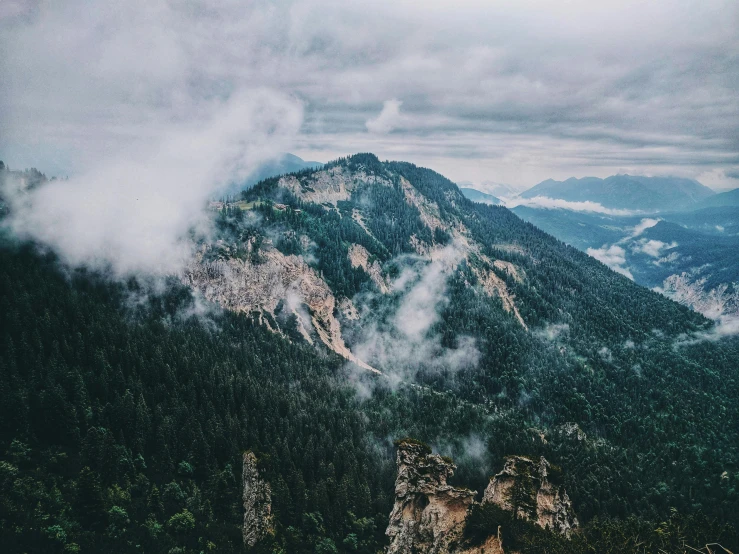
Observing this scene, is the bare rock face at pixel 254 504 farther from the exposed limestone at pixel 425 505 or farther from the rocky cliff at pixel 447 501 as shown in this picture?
the exposed limestone at pixel 425 505

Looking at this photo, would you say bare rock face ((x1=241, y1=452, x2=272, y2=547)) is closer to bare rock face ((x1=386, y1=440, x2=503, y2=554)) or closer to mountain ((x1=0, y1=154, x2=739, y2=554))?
mountain ((x1=0, y1=154, x2=739, y2=554))

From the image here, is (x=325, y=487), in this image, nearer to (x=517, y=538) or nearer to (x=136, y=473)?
(x=136, y=473)

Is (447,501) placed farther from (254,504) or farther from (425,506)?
(254,504)

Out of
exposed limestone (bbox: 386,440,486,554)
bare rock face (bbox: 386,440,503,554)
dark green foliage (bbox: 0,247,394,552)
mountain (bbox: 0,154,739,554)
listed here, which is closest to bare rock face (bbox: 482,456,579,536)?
mountain (bbox: 0,154,739,554)

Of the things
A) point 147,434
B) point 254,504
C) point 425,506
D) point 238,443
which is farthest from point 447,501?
point 147,434

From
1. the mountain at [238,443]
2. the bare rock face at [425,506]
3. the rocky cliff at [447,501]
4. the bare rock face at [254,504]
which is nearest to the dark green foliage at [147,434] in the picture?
the mountain at [238,443]

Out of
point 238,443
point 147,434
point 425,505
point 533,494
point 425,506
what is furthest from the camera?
point 238,443
